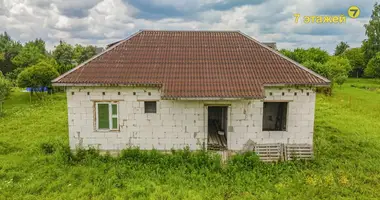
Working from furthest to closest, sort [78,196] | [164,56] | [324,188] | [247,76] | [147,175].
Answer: [164,56]
[247,76]
[147,175]
[324,188]
[78,196]

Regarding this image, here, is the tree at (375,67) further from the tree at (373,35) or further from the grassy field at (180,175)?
the grassy field at (180,175)

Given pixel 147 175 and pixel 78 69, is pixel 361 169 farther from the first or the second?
pixel 78 69

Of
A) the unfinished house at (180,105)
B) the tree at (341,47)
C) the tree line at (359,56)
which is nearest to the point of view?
the unfinished house at (180,105)

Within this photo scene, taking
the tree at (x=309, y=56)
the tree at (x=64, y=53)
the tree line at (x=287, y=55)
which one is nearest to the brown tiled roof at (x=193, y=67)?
the tree line at (x=287, y=55)

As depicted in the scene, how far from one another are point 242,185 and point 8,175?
8181 mm

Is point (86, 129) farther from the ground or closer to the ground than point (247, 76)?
closer to the ground

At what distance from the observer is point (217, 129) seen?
1295 centimetres

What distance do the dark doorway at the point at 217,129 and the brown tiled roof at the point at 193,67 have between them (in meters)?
1.93

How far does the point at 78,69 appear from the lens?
10.2m

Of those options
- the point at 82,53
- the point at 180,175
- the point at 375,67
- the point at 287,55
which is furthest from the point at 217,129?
the point at 82,53

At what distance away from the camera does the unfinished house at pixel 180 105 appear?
9836 mm

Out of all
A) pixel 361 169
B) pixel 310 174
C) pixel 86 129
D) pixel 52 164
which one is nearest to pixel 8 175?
pixel 52 164

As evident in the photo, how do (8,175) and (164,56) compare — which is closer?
(8,175)

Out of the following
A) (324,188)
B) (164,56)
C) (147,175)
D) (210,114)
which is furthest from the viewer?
(210,114)
